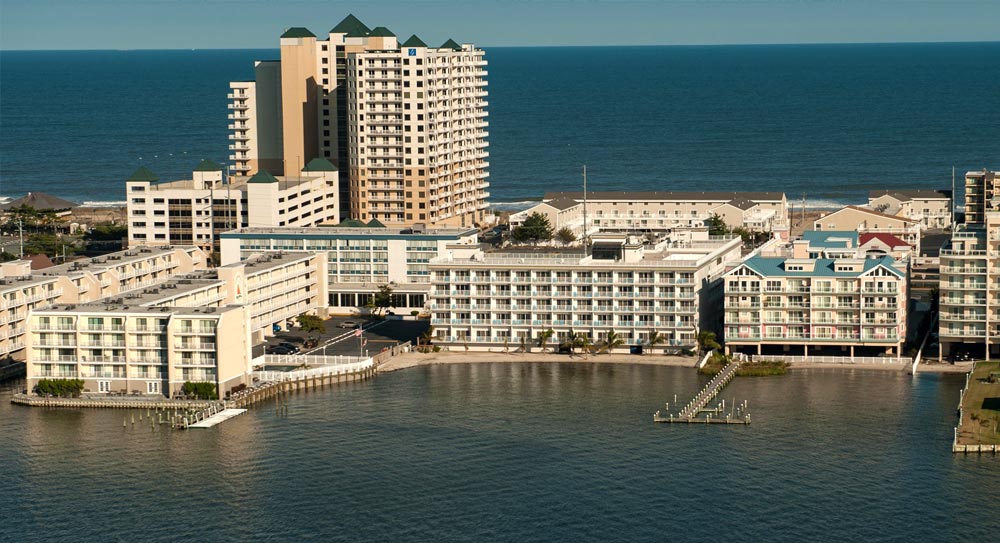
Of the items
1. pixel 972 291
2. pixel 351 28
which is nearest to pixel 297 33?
pixel 351 28

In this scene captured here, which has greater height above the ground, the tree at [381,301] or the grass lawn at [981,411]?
the tree at [381,301]

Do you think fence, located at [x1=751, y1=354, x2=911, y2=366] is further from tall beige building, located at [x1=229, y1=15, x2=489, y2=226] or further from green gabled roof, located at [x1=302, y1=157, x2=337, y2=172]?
green gabled roof, located at [x1=302, y1=157, x2=337, y2=172]

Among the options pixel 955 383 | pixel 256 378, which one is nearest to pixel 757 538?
pixel 955 383

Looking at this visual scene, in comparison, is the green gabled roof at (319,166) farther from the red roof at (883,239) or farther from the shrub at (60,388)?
the shrub at (60,388)

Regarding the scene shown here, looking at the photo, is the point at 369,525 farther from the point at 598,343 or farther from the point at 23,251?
the point at 23,251

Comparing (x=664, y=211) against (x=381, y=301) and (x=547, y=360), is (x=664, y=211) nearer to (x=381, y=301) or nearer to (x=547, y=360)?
(x=381, y=301)

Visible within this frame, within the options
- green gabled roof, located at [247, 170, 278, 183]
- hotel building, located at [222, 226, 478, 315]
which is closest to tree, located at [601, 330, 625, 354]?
hotel building, located at [222, 226, 478, 315]

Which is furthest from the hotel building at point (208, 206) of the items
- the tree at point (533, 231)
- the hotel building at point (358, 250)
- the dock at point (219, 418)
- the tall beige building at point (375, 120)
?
the dock at point (219, 418)
